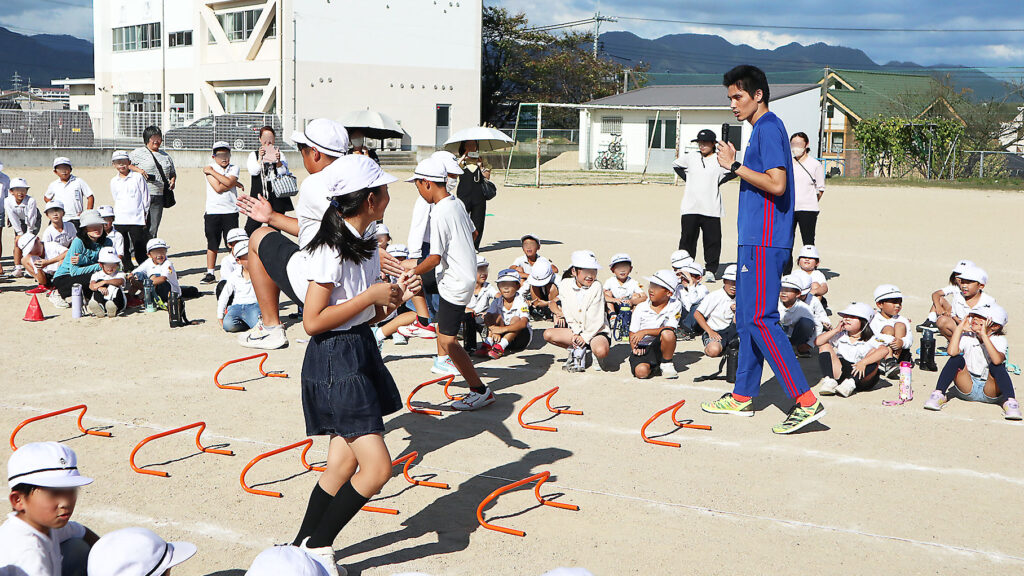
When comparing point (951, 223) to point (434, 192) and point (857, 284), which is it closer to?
point (857, 284)

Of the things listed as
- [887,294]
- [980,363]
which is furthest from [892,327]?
[980,363]

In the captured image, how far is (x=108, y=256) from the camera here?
10.3 meters

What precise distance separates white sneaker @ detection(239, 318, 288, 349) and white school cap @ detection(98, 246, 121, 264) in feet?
11.9

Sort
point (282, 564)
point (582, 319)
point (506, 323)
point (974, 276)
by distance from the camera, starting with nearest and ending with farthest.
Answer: point (282, 564)
point (974, 276)
point (582, 319)
point (506, 323)

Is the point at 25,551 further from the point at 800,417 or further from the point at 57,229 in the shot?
the point at 57,229

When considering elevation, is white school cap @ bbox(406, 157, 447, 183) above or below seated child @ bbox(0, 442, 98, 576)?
above

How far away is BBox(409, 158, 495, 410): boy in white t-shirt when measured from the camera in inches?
269

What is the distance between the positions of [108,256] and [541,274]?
4806 millimetres

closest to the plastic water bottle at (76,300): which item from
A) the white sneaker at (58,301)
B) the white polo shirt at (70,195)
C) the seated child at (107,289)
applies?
the seated child at (107,289)

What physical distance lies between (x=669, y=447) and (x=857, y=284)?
7167 millimetres

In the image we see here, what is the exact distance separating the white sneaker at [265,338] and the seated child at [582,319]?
2.59 m

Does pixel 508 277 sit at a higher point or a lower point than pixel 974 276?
lower

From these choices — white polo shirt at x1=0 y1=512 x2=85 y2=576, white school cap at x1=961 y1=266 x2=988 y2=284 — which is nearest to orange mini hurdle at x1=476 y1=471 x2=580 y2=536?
white polo shirt at x1=0 y1=512 x2=85 y2=576

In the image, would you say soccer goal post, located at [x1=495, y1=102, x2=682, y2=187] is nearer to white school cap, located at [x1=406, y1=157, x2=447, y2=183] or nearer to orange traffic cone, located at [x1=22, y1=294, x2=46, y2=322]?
orange traffic cone, located at [x1=22, y1=294, x2=46, y2=322]
